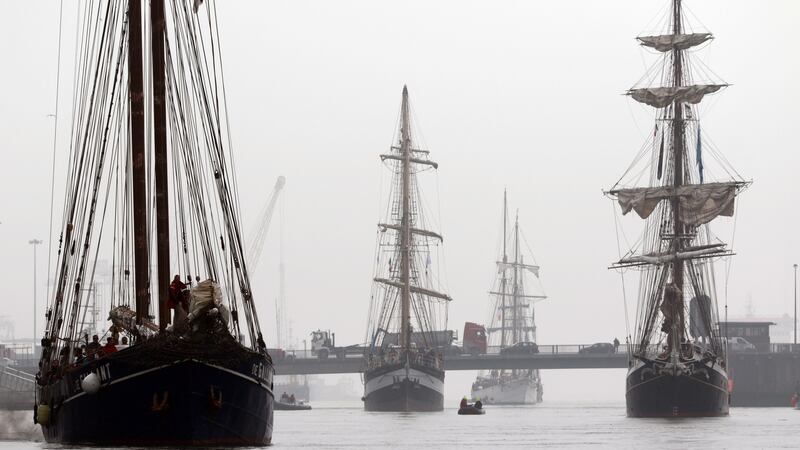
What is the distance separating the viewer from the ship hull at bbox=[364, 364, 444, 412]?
500ft

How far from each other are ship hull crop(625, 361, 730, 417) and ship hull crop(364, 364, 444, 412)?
35.4 meters

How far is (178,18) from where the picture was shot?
188 feet

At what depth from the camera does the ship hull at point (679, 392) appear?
382 feet

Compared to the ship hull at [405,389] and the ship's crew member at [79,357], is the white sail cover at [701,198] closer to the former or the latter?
the ship hull at [405,389]

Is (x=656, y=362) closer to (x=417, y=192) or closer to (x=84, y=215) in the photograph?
(x=417, y=192)

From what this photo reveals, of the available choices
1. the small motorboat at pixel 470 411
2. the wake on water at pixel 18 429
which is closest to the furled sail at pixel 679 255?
the small motorboat at pixel 470 411

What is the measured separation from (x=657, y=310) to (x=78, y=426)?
256 feet

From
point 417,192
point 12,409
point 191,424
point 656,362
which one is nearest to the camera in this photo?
point 191,424

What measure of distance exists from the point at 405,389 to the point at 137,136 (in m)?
98.8

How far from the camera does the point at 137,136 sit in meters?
55.8

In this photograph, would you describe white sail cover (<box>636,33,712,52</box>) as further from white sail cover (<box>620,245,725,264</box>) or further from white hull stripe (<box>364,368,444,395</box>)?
white hull stripe (<box>364,368,444,395</box>)

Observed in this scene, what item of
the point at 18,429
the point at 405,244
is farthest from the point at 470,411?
the point at 18,429

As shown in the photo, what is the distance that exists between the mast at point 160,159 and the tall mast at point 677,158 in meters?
71.9

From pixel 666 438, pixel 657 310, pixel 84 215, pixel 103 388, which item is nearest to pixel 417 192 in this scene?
pixel 657 310
